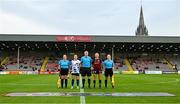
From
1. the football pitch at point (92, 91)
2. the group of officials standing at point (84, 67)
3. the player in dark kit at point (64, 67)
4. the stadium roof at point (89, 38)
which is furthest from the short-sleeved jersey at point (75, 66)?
the stadium roof at point (89, 38)

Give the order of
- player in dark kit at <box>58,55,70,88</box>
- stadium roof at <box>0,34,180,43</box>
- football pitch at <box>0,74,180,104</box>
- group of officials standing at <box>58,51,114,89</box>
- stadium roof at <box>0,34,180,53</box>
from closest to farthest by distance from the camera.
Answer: football pitch at <box>0,74,180,104</box>
group of officials standing at <box>58,51,114,89</box>
player in dark kit at <box>58,55,70,88</box>
stadium roof at <box>0,34,180,43</box>
stadium roof at <box>0,34,180,53</box>

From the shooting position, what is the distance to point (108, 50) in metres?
90.5

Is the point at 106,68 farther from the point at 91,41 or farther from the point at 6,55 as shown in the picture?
the point at 6,55

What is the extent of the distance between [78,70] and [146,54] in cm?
7016

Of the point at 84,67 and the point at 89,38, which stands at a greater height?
the point at 89,38

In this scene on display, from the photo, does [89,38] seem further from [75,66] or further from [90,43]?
[75,66]

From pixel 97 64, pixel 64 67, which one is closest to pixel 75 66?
pixel 64 67

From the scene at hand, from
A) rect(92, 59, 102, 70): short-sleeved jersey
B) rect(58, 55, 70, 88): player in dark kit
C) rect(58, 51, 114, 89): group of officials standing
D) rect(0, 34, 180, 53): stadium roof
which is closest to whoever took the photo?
rect(58, 51, 114, 89): group of officials standing

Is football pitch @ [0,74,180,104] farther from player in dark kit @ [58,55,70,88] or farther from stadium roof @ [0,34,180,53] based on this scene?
stadium roof @ [0,34,180,53]

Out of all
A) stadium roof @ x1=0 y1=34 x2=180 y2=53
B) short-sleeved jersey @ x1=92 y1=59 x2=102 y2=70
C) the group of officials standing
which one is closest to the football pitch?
the group of officials standing

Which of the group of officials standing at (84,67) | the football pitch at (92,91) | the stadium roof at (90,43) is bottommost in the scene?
the football pitch at (92,91)

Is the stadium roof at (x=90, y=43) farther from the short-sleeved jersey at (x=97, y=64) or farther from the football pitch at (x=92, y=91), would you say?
the short-sleeved jersey at (x=97, y=64)

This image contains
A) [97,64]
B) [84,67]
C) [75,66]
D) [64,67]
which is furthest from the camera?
[64,67]

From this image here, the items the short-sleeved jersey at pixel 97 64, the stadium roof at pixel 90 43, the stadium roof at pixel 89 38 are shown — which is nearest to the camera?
the short-sleeved jersey at pixel 97 64
